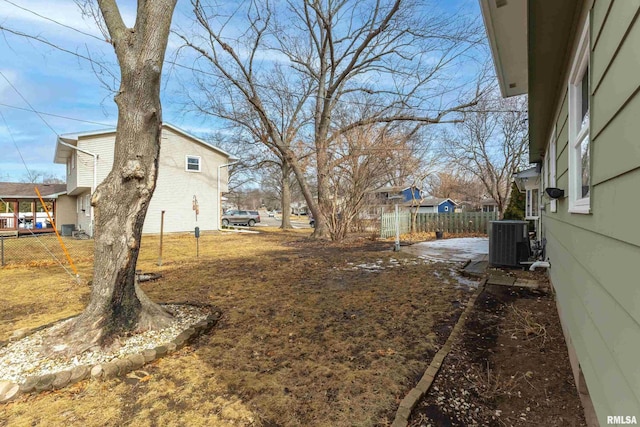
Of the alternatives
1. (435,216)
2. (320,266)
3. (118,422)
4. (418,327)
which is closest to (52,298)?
(118,422)

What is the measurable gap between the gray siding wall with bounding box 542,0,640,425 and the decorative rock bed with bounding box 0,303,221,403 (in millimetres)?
3303

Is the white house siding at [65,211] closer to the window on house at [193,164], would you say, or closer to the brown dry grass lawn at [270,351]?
the window on house at [193,164]

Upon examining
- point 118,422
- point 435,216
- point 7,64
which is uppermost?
point 7,64

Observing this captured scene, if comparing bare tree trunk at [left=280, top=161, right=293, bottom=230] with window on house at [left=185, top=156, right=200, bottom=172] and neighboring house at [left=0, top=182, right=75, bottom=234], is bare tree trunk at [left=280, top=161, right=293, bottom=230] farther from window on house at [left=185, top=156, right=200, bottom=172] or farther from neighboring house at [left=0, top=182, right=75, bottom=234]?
neighboring house at [left=0, top=182, right=75, bottom=234]

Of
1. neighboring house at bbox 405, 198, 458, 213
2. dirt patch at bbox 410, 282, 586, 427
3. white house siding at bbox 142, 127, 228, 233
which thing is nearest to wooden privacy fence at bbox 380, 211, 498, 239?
white house siding at bbox 142, 127, 228, 233

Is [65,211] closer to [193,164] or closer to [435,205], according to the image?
[193,164]

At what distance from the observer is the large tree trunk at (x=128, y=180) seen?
325cm

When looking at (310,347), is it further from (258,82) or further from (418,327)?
(258,82)

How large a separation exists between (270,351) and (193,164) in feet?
54.3

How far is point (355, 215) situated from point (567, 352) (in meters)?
10.2

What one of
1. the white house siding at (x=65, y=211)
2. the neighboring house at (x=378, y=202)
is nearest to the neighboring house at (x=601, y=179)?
the neighboring house at (x=378, y=202)

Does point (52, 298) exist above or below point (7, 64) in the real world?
below

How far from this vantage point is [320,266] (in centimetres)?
760

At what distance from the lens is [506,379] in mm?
2553
